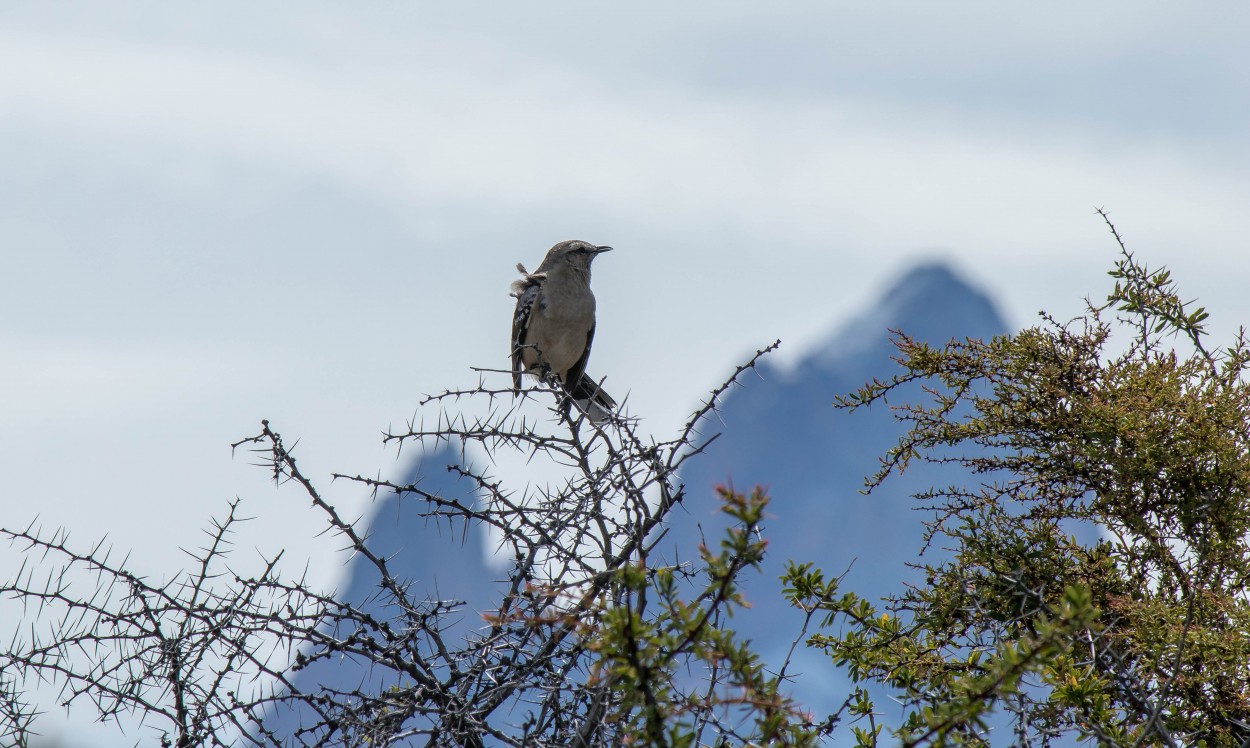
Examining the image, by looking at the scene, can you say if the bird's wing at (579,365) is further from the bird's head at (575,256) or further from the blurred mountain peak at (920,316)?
the blurred mountain peak at (920,316)

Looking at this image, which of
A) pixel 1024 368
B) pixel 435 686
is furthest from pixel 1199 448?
pixel 435 686

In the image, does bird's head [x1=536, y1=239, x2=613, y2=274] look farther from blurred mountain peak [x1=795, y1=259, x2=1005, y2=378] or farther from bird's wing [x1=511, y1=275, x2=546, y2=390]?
blurred mountain peak [x1=795, y1=259, x2=1005, y2=378]

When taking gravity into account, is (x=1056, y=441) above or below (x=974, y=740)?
above

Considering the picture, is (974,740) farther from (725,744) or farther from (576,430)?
(576,430)

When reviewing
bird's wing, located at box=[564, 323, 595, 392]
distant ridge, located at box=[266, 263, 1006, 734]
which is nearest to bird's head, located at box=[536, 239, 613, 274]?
bird's wing, located at box=[564, 323, 595, 392]

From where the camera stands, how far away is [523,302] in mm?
8070

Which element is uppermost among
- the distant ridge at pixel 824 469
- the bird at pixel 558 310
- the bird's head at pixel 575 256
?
the distant ridge at pixel 824 469

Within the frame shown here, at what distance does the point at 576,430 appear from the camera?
153 inches

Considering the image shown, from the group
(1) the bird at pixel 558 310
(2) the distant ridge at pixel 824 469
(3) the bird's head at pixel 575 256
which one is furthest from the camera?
(2) the distant ridge at pixel 824 469

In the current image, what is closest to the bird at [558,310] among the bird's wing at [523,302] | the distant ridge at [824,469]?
the bird's wing at [523,302]

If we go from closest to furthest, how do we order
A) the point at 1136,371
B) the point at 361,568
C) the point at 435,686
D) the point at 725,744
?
1. the point at 725,744
2. the point at 435,686
3. the point at 1136,371
4. the point at 361,568

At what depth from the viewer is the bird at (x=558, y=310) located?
7895 mm

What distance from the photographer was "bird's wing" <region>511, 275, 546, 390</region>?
26.1 feet

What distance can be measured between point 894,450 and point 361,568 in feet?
96.0
